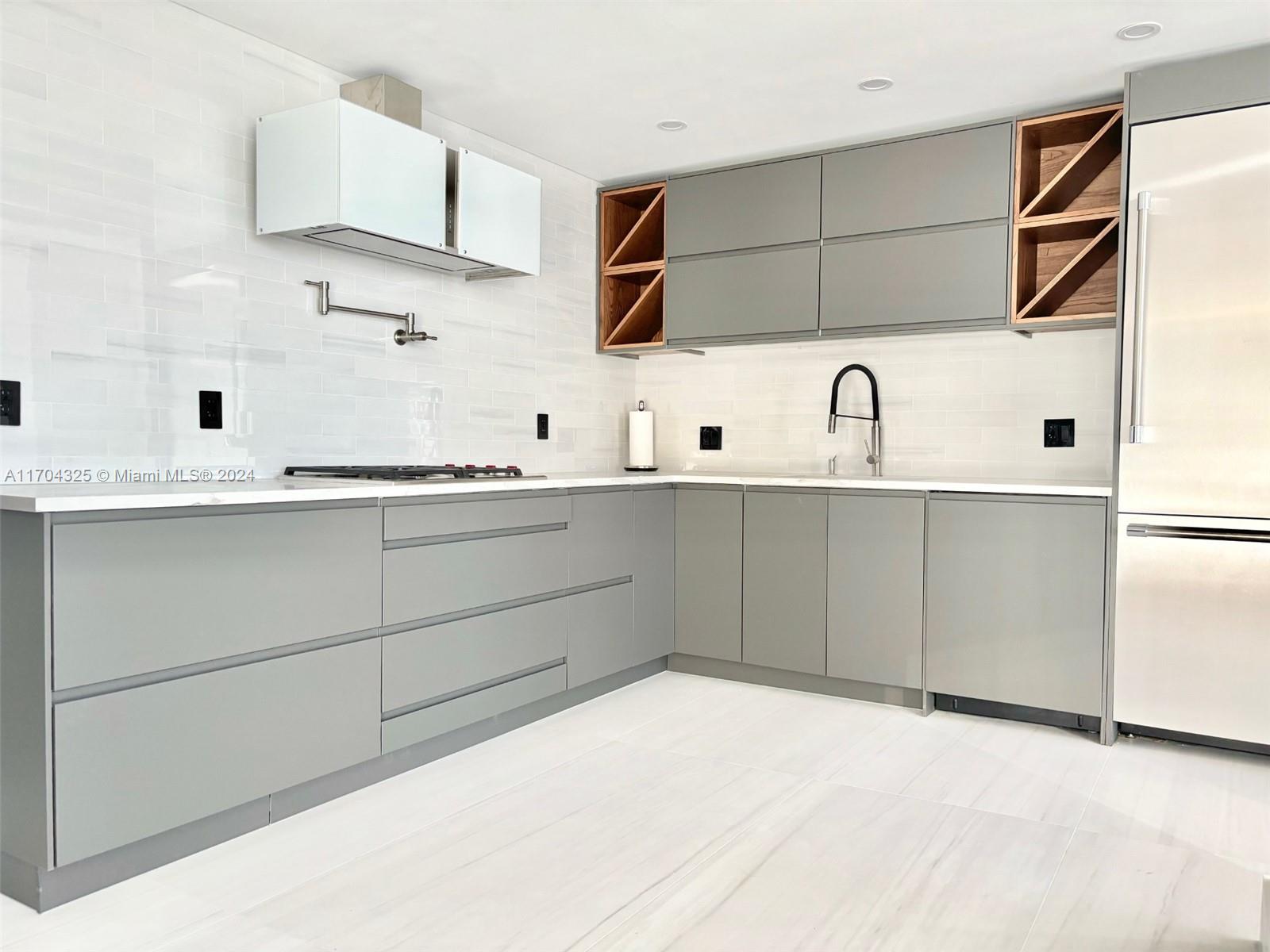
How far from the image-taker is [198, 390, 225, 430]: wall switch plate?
9.43 ft

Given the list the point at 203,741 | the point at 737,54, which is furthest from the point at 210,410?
the point at 737,54

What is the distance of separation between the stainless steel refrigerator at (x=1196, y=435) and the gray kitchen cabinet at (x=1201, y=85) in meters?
0.04

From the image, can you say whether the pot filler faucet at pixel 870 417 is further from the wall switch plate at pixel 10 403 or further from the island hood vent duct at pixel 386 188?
the wall switch plate at pixel 10 403

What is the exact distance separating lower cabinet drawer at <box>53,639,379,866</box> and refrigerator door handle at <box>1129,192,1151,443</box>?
2.58m

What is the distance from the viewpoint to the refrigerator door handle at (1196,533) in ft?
9.89

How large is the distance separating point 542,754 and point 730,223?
255cm

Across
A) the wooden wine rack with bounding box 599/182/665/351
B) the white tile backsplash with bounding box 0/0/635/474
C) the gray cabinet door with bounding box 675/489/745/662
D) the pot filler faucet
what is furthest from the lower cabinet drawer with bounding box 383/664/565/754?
the wooden wine rack with bounding box 599/182/665/351

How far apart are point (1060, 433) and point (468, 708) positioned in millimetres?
2596

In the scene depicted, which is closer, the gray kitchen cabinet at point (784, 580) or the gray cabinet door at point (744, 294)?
the gray kitchen cabinet at point (784, 580)

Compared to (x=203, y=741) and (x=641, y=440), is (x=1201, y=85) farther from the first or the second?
(x=203, y=741)

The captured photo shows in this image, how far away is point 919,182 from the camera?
3.89m

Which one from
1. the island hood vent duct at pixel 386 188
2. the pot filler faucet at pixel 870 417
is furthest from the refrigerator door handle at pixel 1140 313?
the island hood vent duct at pixel 386 188

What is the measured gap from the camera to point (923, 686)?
362 centimetres

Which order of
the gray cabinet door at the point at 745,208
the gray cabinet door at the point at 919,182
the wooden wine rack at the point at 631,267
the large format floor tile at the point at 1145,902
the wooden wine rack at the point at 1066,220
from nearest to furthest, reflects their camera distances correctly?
the large format floor tile at the point at 1145,902 < the wooden wine rack at the point at 1066,220 < the gray cabinet door at the point at 919,182 < the gray cabinet door at the point at 745,208 < the wooden wine rack at the point at 631,267
